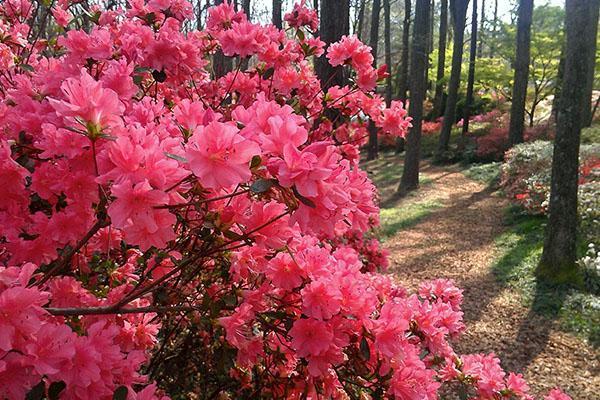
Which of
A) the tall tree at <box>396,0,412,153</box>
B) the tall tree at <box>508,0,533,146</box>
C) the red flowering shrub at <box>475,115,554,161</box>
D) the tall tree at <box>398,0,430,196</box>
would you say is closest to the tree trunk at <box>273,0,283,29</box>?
the tall tree at <box>398,0,430,196</box>

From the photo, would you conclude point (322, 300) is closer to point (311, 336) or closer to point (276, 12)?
point (311, 336)

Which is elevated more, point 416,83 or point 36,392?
point 416,83

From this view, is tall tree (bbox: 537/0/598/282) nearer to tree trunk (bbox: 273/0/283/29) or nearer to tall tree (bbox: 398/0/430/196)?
tall tree (bbox: 398/0/430/196)

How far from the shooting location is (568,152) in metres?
5.46

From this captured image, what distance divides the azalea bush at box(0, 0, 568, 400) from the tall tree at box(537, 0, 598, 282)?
372 cm

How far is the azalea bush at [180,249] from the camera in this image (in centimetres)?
95

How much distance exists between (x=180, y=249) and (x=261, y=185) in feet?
2.24

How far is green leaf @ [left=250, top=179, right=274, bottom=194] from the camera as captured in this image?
0.95m

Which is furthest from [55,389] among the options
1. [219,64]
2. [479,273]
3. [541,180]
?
[541,180]

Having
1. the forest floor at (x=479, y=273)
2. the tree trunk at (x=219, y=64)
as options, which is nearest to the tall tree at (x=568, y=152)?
the forest floor at (x=479, y=273)

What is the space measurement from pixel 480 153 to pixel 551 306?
10.6m

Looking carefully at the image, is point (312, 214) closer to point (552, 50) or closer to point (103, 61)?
point (103, 61)

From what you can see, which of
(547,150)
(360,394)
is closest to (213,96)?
(360,394)

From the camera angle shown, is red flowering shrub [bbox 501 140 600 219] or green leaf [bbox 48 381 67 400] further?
red flowering shrub [bbox 501 140 600 219]
